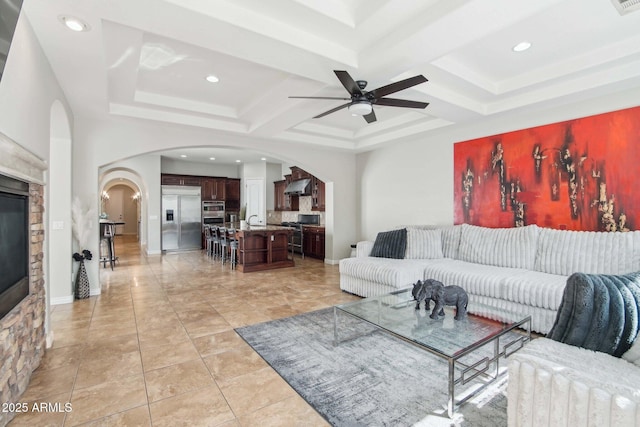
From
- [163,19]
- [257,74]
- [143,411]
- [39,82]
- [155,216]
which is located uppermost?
[257,74]

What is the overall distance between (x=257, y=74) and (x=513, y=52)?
9.00 feet

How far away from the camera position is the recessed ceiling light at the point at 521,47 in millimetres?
2910

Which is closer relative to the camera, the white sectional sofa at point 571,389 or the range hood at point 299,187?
the white sectional sofa at point 571,389

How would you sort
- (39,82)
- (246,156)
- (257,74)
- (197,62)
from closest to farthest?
(39,82) < (197,62) < (257,74) < (246,156)

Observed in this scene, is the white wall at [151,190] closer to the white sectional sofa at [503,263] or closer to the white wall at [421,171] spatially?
the white wall at [421,171]

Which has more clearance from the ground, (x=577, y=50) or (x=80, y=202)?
(x=577, y=50)

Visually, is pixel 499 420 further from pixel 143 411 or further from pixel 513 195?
pixel 513 195

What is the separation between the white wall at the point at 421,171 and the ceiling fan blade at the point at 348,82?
104 inches

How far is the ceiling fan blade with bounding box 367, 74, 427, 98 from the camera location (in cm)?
259

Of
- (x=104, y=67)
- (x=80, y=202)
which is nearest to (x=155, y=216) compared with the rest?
(x=80, y=202)

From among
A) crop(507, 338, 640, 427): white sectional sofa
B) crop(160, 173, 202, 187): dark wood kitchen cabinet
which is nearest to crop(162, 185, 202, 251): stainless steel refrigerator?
crop(160, 173, 202, 187): dark wood kitchen cabinet

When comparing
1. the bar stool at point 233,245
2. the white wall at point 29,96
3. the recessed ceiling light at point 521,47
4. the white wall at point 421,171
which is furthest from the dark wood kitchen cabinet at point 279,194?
the recessed ceiling light at point 521,47

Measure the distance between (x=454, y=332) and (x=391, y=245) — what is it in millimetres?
2432

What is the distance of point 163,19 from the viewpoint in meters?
2.13
